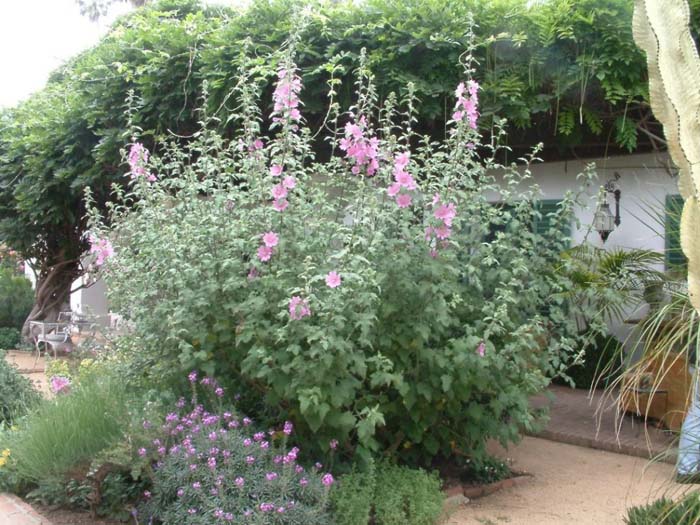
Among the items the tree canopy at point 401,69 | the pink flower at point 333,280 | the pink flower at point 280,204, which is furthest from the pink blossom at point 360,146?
the tree canopy at point 401,69

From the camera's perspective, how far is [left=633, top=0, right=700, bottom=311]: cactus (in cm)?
240

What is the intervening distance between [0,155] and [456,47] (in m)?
8.62

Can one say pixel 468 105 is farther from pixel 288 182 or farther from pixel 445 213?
pixel 288 182

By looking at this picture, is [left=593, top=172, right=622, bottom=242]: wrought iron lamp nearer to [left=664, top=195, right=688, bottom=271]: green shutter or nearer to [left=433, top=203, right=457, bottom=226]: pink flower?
[left=664, top=195, right=688, bottom=271]: green shutter

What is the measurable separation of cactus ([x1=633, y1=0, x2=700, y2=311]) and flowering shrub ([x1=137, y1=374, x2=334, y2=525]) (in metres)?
2.02

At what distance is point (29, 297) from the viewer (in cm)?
1479

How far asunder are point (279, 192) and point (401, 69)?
2.90 m

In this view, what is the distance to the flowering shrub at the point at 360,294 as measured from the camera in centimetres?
367

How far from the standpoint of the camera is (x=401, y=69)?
6.29 meters

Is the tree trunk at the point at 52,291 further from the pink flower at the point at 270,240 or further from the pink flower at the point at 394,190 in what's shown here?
the pink flower at the point at 394,190

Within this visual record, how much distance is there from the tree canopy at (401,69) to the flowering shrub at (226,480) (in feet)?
8.66

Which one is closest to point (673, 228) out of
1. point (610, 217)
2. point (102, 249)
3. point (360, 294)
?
point (360, 294)

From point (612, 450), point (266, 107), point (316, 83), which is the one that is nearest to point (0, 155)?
point (266, 107)

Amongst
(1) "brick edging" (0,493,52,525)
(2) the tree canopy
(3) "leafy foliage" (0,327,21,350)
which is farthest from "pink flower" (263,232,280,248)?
(3) "leafy foliage" (0,327,21,350)
